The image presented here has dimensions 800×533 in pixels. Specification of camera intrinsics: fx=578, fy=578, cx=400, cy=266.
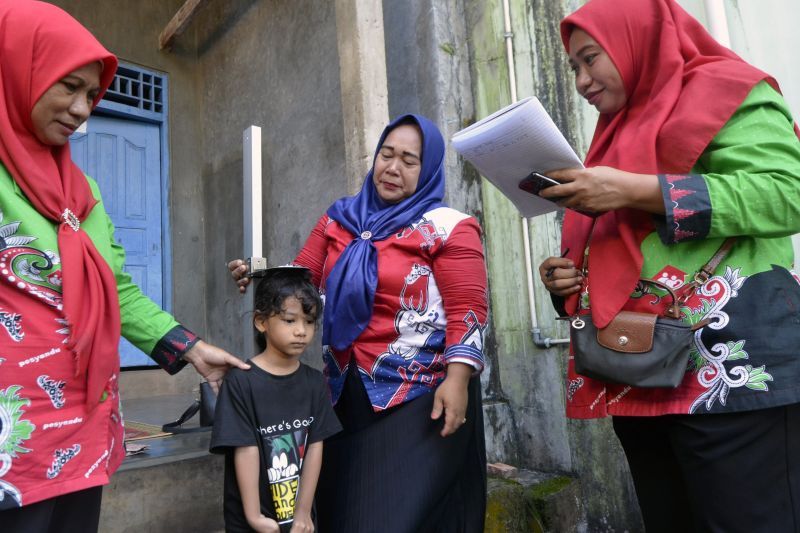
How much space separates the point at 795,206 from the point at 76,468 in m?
1.63

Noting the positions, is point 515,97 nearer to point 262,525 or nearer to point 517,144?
point 517,144

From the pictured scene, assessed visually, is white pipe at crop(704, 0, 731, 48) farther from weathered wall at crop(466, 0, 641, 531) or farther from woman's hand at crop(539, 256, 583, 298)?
woman's hand at crop(539, 256, 583, 298)

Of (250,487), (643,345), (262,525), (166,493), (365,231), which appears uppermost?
(365,231)

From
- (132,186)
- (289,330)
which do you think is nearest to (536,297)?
(289,330)

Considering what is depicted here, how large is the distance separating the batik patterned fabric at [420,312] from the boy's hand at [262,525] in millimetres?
442

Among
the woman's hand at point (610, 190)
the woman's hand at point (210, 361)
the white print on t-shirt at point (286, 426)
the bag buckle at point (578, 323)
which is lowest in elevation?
the white print on t-shirt at point (286, 426)

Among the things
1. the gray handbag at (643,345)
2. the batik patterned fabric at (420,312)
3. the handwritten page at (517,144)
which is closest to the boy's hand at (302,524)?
the batik patterned fabric at (420,312)

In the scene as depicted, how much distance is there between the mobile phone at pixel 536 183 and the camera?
1.33 m

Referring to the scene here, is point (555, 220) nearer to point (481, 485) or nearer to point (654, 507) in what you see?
point (481, 485)

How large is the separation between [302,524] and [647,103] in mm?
1485

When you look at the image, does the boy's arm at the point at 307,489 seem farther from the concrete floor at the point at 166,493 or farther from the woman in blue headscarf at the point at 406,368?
the concrete floor at the point at 166,493

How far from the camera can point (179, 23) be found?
16.6 feet

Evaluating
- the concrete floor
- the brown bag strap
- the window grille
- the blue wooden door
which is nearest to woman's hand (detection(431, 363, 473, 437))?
the brown bag strap

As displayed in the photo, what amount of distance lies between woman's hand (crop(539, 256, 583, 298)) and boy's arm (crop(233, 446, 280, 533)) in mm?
971
